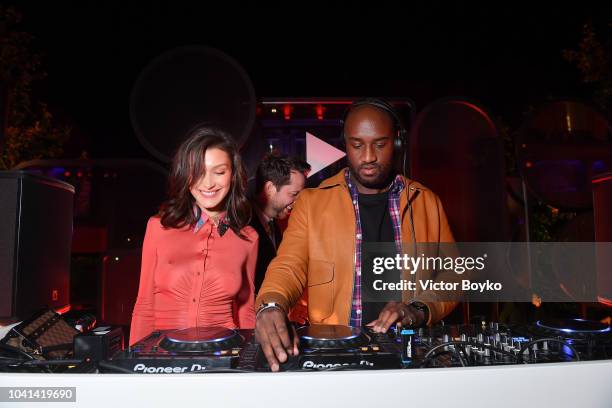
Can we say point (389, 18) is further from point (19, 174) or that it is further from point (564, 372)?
point (564, 372)

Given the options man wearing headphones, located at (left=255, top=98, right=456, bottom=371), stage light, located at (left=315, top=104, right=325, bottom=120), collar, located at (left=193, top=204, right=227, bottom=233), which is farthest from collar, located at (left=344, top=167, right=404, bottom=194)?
stage light, located at (left=315, top=104, right=325, bottom=120)

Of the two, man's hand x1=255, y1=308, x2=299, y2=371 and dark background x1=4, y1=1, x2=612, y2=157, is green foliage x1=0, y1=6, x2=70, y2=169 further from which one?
man's hand x1=255, y1=308, x2=299, y2=371

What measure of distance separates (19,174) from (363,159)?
1223mm

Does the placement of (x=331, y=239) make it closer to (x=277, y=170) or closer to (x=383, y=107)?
(x=383, y=107)

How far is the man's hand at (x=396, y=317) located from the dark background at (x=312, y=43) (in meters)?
1.91

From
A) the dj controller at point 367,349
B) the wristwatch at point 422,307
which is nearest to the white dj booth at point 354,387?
the dj controller at point 367,349

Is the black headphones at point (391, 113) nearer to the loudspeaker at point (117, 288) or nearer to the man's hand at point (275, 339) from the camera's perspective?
the man's hand at point (275, 339)

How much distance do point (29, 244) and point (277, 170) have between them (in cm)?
126

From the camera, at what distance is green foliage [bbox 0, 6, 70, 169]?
9.29 ft

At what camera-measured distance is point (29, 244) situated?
164 cm

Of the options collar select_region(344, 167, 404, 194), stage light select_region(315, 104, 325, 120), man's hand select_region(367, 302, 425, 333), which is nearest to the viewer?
man's hand select_region(367, 302, 425, 333)

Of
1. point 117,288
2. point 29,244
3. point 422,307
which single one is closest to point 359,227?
point 422,307

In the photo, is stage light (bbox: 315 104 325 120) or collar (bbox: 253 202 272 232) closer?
collar (bbox: 253 202 272 232)

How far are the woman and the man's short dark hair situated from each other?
1.99 ft
